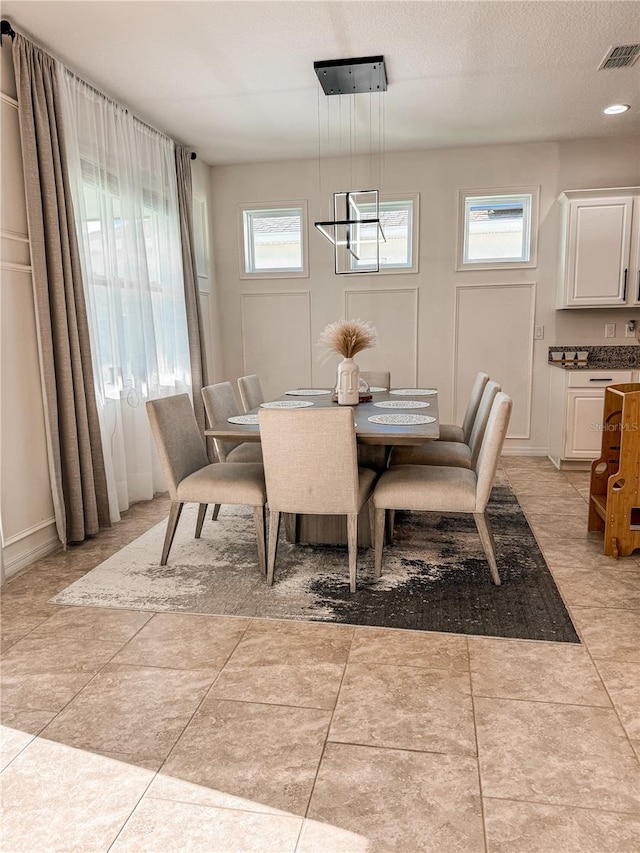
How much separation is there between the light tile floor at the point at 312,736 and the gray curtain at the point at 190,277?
2.73 m

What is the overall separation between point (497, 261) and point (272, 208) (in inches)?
84.1

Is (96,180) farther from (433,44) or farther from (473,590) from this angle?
(473,590)

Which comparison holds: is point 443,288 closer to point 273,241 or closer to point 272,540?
point 273,241

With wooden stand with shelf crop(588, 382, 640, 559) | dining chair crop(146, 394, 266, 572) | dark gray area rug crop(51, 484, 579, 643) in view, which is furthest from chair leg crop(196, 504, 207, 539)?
wooden stand with shelf crop(588, 382, 640, 559)

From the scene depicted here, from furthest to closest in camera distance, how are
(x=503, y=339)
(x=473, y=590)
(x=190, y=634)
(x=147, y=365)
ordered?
1. (x=503, y=339)
2. (x=147, y=365)
3. (x=473, y=590)
4. (x=190, y=634)

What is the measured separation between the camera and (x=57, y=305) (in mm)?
3223

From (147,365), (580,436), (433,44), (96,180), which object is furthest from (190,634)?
(580,436)

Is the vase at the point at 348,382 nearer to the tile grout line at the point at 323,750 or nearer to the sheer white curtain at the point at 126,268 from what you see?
the sheer white curtain at the point at 126,268

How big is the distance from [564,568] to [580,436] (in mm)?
2175

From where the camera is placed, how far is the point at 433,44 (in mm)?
3291

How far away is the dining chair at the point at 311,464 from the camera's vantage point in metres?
2.59

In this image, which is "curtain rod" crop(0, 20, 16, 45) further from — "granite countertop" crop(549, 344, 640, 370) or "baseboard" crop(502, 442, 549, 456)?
"baseboard" crop(502, 442, 549, 456)

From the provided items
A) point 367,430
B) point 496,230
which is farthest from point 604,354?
point 367,430

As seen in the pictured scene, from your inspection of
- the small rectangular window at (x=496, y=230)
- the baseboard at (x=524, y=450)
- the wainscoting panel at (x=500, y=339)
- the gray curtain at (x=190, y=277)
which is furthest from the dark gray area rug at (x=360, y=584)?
the small rectangular window at (x=496, y=230)
